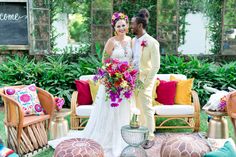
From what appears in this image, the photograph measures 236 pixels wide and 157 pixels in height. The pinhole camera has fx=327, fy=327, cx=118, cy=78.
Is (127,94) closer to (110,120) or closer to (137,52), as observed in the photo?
(110,120)

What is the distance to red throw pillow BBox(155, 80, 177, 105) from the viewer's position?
534 cm

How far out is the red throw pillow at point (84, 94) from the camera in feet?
17.4

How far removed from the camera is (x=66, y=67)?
7055 millimetres

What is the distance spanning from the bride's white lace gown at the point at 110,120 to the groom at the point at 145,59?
13cm

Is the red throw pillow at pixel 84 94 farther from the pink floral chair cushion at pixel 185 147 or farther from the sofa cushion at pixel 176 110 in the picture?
the pink floral chair cushion at pixel 185 147

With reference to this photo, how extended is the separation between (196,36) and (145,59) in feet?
11.8

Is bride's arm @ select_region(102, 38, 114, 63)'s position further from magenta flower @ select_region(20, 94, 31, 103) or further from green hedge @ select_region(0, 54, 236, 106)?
green hedge @ select_region(0, 54, 236, 106)

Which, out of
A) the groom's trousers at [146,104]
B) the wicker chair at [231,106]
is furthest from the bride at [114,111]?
the wicker chair at [231,106]

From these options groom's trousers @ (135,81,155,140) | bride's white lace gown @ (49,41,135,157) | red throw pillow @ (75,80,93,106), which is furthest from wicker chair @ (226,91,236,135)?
red throw pillow @ (75,80,93,106)

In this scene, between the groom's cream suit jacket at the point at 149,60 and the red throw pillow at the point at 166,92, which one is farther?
the red throw pillow at the point at 166,92

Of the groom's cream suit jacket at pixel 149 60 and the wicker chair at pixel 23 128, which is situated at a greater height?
the groom's cream suit jacket at pixel 149 60

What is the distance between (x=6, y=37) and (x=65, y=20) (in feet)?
4.62

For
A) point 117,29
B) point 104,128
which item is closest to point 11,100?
point 104,128

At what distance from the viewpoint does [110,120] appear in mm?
4582
